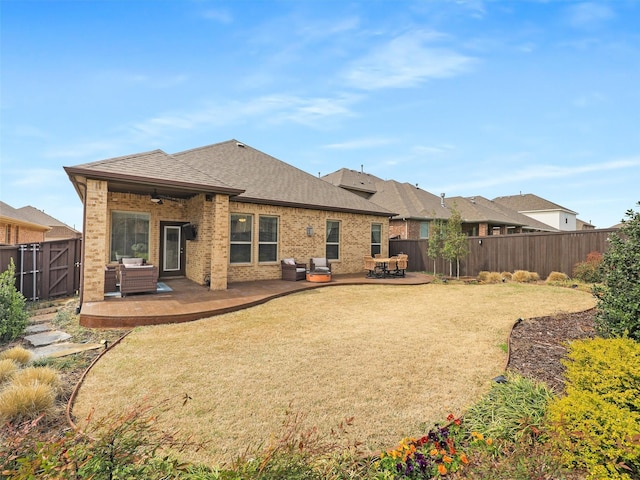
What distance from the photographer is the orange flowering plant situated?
2361mm

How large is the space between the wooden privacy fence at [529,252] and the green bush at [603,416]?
1167 centimetres

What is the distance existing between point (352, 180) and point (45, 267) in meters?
21.1

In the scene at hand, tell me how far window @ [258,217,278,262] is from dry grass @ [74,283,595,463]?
4.61m

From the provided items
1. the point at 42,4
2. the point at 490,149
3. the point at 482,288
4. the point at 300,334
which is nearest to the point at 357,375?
the point at 300,334

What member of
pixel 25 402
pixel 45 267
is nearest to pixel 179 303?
pixel 25 402

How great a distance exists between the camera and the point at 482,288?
11594 millimetres

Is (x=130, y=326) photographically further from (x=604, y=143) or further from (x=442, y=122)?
(x=604, y=143)

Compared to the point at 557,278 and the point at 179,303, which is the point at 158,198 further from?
the point at 557,278

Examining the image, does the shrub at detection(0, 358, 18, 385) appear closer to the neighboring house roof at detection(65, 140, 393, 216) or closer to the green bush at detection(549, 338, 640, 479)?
the neighboring house roof at detection(65, 140, 393, 216)

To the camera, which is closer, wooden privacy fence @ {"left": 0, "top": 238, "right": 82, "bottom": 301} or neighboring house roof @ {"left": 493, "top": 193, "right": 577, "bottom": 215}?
wooden privacy fence @ {"left": 0, "top": 238, "right": 82, "bottom": 301}

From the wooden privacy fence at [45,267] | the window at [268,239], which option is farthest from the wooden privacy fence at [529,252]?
the wooden privacy fence at [45,267]

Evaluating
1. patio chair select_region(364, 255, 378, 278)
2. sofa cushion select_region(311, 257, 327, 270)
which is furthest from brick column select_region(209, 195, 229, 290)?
patio chair select_region(364, 255, 378, 278)

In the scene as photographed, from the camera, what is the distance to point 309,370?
14.2 feet

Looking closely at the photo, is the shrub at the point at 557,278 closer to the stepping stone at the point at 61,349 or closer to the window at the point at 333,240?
the window at the point at 333,240
